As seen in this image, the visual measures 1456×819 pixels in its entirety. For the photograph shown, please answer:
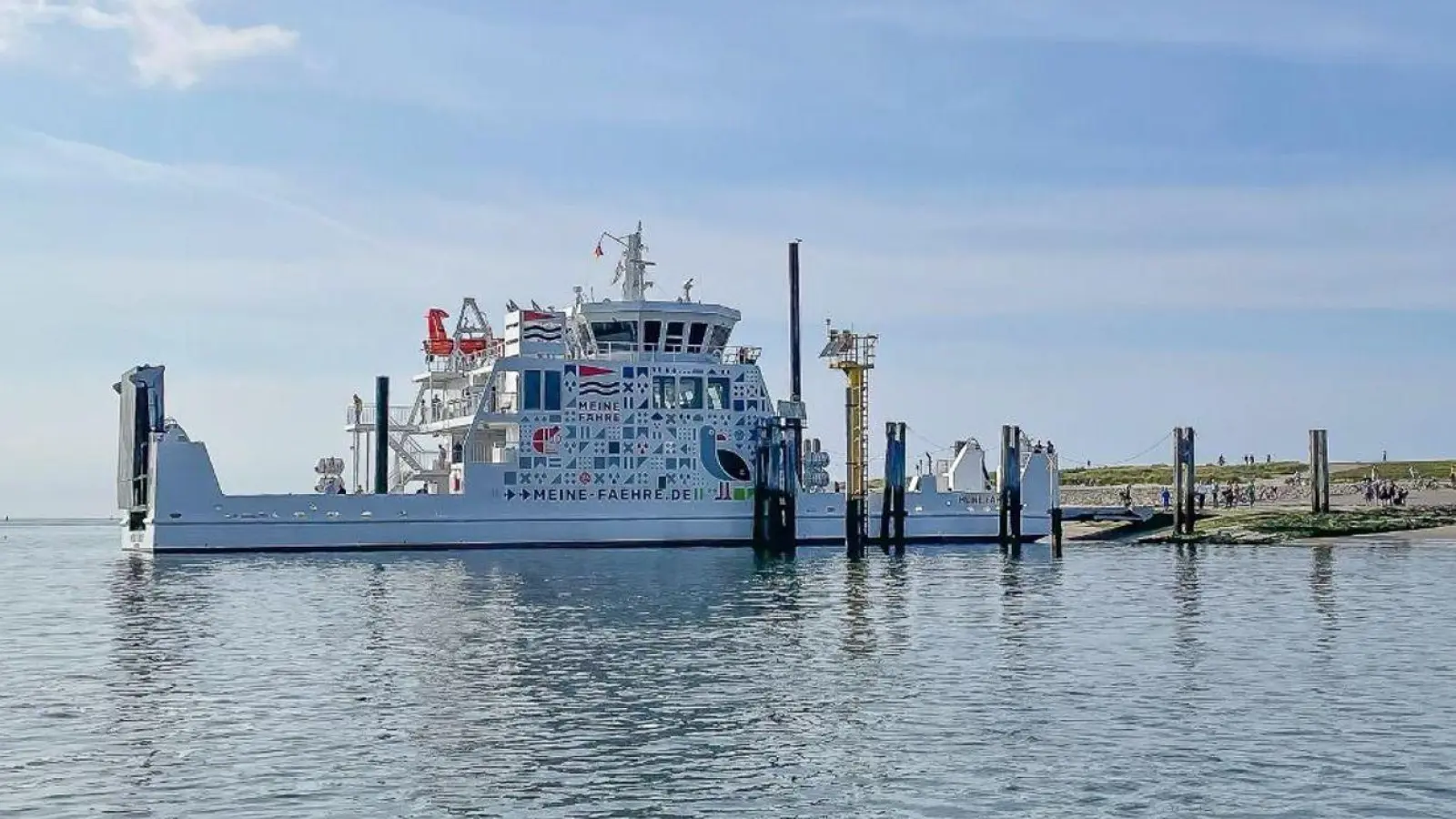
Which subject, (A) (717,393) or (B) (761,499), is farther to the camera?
(A) (717,393)

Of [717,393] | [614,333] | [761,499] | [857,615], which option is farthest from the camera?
[614,333]

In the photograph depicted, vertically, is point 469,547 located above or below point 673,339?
below

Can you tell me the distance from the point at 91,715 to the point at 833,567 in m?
26.7

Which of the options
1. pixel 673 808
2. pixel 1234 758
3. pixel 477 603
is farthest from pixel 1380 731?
pixel 477 603

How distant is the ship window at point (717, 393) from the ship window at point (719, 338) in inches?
57.6

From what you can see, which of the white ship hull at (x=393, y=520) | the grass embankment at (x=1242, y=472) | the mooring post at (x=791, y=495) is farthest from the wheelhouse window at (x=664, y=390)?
the grass embankment at (x=1242, y=472)

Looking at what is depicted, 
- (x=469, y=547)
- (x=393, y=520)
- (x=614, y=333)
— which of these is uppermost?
(x=614, y=333)

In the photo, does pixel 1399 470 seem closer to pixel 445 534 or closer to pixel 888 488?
pixel 888 488

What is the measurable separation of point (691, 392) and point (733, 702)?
32.3m

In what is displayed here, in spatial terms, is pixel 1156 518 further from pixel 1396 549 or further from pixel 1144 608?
pixel 1144 608

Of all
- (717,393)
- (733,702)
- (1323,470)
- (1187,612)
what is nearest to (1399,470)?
(1323,470)

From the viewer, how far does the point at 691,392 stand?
50.5 meters

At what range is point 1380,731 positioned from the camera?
1628cm

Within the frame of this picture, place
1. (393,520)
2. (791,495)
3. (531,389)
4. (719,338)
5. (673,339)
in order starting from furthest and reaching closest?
1. (719,338)
2. (673,339)
3. (791,495)
4. (531,389)
5. (393,520)
